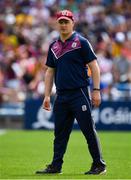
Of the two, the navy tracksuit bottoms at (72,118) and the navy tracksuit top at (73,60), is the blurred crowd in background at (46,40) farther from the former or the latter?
the navy tracksuit top at (73,60)

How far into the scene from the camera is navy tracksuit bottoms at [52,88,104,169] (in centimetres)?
1120

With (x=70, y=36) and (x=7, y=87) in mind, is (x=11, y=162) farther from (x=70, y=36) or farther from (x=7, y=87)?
(x=7, y=87)

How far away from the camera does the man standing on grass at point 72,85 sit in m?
11.1

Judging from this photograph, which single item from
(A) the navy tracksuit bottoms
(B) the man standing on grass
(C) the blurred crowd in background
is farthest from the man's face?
(C) the blurred crowd in background

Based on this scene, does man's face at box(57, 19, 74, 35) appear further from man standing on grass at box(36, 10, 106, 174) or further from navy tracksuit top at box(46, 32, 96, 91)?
navy tracksuit top at box(46, 32, 96, 91)

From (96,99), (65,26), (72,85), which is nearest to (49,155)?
(72,85)

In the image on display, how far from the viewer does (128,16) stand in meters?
28.4

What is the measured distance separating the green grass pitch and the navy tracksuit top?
127cm

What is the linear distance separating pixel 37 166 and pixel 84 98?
6.20 ft

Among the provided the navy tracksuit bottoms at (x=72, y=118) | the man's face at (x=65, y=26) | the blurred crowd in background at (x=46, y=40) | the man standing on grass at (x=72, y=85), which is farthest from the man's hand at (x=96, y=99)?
the blurred crowd in background at (x=46, y=40)

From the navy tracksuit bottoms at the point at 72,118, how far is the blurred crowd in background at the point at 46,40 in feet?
36.6

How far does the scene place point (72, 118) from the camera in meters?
11.4

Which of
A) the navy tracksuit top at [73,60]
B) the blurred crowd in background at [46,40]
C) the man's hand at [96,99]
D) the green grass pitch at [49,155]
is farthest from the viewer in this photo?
the blurred crowd in background at [46,40]

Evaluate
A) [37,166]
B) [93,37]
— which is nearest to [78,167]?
[37,166]
